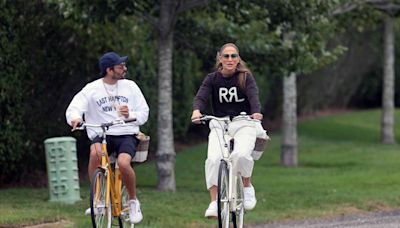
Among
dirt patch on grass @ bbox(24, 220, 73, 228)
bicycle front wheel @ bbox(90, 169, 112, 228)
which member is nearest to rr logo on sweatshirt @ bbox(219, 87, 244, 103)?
bicycle front wheel @ bbox(90, 169, 112, 228)

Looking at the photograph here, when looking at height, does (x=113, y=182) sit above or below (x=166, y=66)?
below

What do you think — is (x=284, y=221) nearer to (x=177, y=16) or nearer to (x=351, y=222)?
(x=351, y=222)

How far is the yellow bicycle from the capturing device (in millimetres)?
8875

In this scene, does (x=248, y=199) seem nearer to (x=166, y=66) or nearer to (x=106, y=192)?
(x=106, y=192)

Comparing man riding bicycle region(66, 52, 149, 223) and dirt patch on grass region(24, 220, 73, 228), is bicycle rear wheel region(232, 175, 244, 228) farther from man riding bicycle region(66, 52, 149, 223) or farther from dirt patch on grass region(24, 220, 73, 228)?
dirt patch on grass region(24, 220, 73, 228)

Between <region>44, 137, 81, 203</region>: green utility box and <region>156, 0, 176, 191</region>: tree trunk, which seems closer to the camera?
<region>44, 137, 81, 203</region>: green utility box

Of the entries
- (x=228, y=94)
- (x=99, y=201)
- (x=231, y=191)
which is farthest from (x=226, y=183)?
(x=99, y=201)

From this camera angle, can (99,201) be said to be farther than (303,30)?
No

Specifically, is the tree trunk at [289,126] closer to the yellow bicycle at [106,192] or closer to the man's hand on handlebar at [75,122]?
the yellow bicycle at [106,192]

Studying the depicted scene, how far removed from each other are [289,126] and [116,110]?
421 inches

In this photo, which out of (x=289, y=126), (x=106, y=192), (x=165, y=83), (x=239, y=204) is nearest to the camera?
(x=106, y=192)

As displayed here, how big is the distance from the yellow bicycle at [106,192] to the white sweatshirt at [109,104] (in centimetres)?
18

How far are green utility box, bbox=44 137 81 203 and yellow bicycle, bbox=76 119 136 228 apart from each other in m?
3.28

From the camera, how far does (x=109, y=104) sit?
31.1 ft
